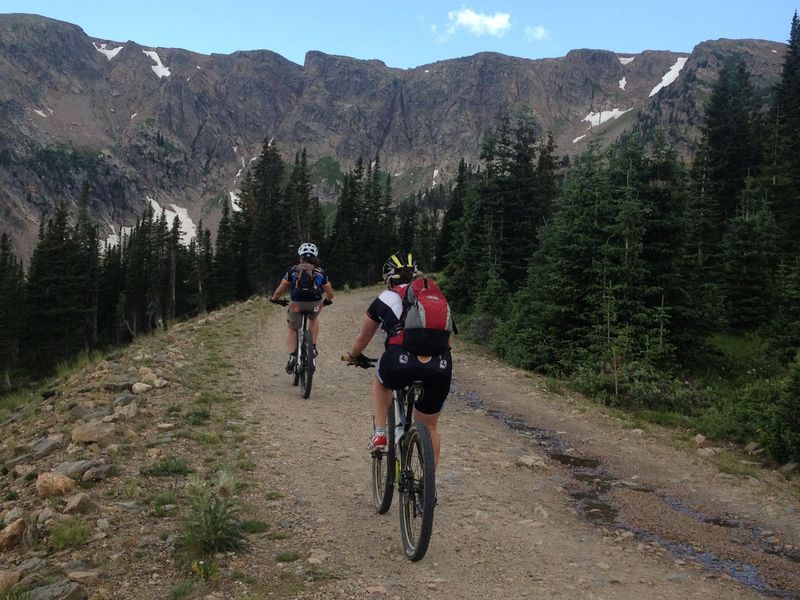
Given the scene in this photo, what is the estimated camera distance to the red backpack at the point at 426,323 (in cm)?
483

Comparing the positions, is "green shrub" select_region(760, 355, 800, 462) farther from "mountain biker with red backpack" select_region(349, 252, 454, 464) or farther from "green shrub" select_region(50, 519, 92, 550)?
"green shrub" select_region(50, 519, 92, 550)

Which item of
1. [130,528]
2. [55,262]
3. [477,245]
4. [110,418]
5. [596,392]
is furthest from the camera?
[55,262]

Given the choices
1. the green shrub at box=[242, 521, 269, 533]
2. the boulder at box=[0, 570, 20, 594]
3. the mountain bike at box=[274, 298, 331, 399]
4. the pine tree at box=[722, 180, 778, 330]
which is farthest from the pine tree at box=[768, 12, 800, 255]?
the boulder at box=[0, 570, 20, 594]

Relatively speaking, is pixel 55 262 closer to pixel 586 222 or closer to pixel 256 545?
pixel 586 222

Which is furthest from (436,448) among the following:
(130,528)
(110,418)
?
(110,418)

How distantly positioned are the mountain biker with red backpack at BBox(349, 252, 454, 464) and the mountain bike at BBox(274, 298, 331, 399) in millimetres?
5831

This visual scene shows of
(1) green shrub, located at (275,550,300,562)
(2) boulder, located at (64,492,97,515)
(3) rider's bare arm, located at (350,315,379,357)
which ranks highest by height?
(3) rider's bare arm, located at (350,315,379,357)

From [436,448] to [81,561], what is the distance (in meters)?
2.98

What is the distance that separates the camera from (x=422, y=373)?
193 inches

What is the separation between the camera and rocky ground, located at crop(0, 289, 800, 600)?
178 inches

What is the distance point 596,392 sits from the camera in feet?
42.3

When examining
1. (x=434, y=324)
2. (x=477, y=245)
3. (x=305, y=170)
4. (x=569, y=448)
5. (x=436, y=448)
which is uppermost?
(x=305, y=170)

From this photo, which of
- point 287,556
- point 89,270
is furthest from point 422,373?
point 89,270

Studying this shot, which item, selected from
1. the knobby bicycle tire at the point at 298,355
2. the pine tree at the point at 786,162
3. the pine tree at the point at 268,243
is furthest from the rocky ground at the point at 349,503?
the pine tree at the point at 268,243
